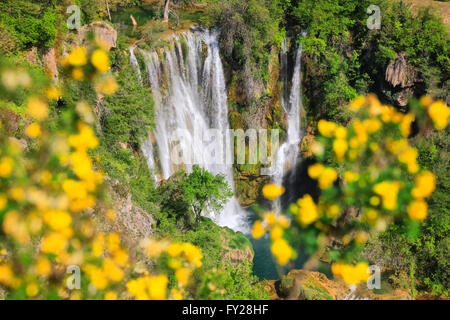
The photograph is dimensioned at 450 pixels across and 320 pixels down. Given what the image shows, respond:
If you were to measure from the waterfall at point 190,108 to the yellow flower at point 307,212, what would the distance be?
13.1 m

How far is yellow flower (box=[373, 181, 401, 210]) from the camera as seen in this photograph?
6.27ft

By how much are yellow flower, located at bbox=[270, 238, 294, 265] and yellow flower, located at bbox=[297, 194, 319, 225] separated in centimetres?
22

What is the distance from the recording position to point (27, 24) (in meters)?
10.4

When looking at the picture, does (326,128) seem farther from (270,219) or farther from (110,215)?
(110,215)

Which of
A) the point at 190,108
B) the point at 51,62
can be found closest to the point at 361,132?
the point at 51,62

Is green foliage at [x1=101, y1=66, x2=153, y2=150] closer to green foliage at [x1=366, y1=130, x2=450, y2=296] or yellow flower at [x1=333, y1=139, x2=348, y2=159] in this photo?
green foliage at [x1=366, y1=130, x2=450, y2=296]

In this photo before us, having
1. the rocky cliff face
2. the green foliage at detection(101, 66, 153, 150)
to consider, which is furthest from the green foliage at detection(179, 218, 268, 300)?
the rocky cliff face

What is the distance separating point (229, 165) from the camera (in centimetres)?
1789

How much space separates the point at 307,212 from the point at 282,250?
34cm

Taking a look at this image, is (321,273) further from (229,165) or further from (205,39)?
(205,39)
